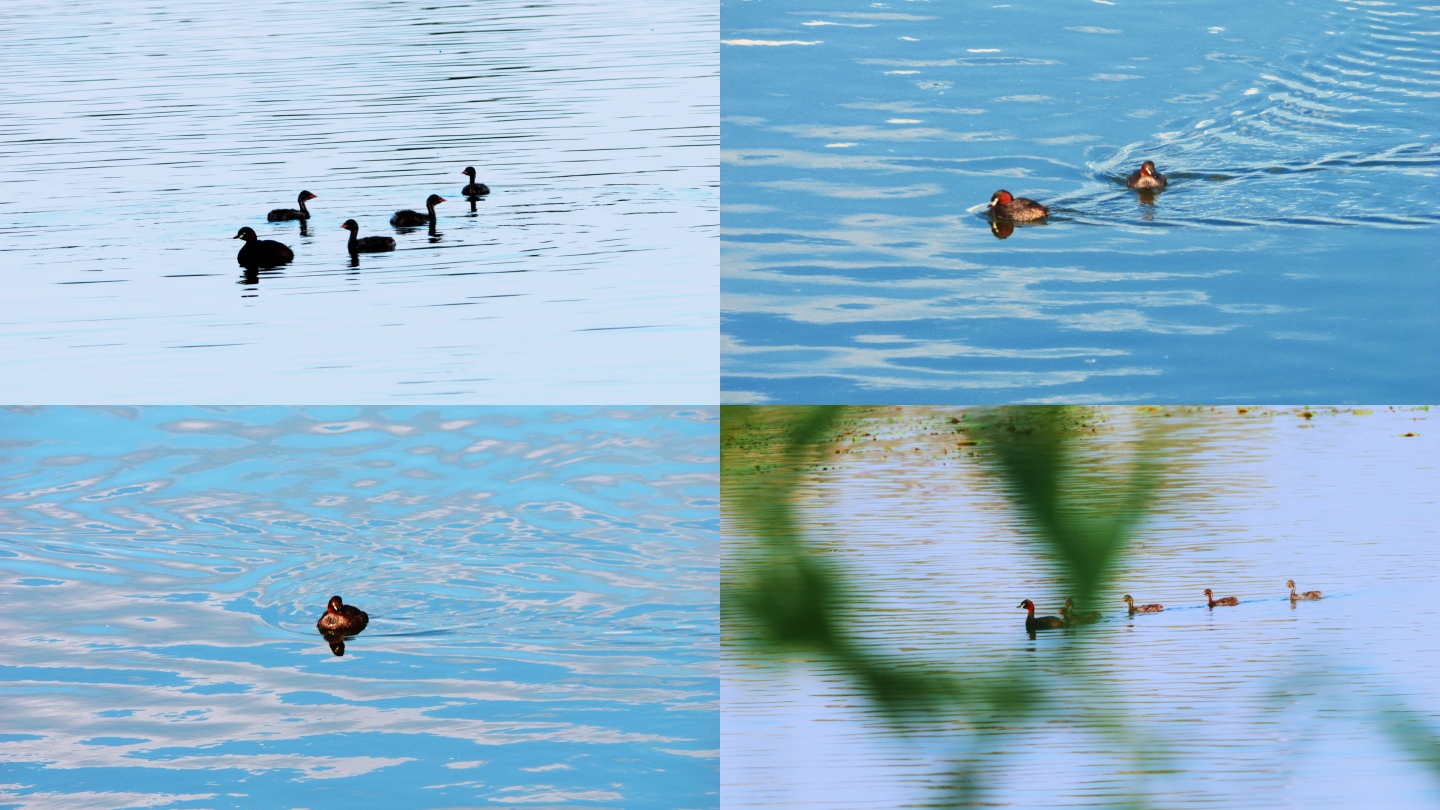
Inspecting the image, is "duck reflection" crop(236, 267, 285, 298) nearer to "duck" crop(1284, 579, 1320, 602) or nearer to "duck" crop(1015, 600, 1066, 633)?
"duck" crop(1015, 600, 1066, 633)

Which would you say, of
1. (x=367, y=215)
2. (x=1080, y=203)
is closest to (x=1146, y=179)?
(x=1080, y=203)

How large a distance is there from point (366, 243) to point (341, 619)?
3616mm

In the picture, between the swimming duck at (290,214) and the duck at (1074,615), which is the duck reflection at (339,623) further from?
the swimming duck at (290,214)

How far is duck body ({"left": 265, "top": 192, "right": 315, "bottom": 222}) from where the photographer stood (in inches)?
326

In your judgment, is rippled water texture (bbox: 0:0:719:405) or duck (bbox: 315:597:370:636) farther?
rippled water texture (bbox: 0:0:719:405)

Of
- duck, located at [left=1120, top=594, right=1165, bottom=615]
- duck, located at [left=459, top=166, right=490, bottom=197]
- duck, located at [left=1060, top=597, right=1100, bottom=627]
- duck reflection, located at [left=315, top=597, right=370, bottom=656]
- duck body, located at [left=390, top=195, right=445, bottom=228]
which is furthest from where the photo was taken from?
duck, located at [left=459, top=166, right=490, bottom=197]

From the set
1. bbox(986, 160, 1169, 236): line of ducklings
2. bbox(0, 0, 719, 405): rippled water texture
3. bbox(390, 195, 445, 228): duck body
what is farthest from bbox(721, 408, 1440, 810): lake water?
bbox(390, 195, 445, 228): duck body

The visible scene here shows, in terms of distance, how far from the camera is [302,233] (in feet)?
26.9

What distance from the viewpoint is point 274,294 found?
7023 millimetres

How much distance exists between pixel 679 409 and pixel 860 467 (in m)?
1.08

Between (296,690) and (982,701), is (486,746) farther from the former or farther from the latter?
(982,701)

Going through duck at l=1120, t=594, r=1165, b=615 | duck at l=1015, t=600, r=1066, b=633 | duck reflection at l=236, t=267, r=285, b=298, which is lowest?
duck at l=1120, t=594, r=1165, b=615

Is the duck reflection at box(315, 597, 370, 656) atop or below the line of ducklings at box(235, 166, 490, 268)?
below

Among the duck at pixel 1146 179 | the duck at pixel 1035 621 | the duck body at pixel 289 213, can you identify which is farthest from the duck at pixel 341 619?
the duck at pixel 1146 179
